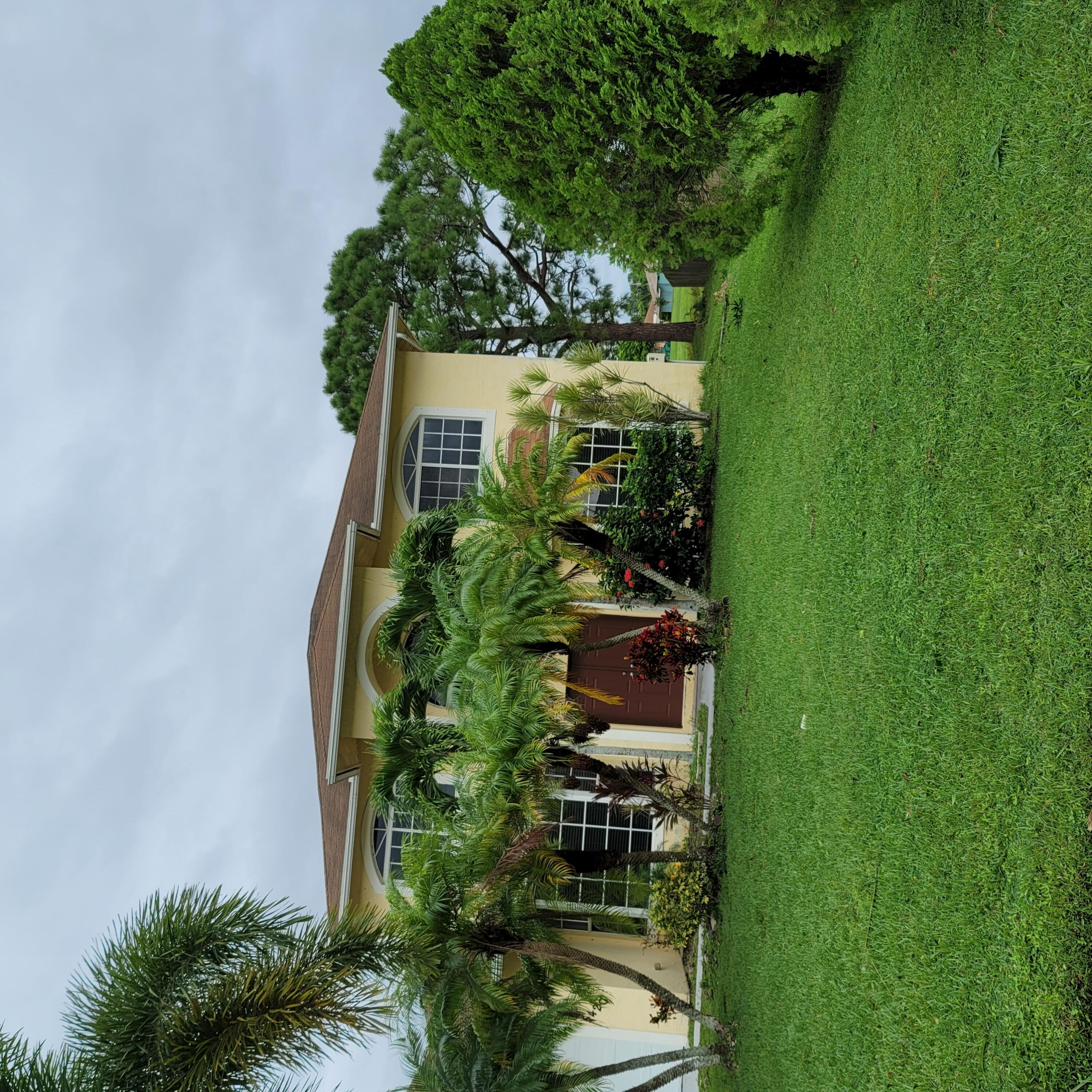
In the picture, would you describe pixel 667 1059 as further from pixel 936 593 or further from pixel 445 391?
pixel 445 391

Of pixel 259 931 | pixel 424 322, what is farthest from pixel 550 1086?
pixel 424 322

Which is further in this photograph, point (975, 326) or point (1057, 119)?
point (975, 326)

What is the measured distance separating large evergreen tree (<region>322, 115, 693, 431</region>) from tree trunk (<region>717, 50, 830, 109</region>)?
1314 centimetres

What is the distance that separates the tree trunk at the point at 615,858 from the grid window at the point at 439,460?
777 cm

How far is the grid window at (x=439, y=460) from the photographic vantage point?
16422mm

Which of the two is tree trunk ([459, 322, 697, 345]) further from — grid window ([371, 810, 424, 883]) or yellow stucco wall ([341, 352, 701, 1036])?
grid window ([371, 810, 424, 883])

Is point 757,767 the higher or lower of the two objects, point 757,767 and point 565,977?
the higher

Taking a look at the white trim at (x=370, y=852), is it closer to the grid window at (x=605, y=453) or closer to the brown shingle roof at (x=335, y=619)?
the brown shingle roof at (x=335, y=619)

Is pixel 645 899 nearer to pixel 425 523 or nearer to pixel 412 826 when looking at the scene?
pixel 412 826

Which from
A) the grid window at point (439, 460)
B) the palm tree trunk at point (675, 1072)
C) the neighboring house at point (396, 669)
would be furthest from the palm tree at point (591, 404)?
the palm tree trunk at point (675, 1072)

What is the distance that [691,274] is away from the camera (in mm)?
20453

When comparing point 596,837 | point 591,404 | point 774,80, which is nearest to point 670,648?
point 591,404

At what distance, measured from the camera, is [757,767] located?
968cm

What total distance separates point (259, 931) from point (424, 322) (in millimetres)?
18531
